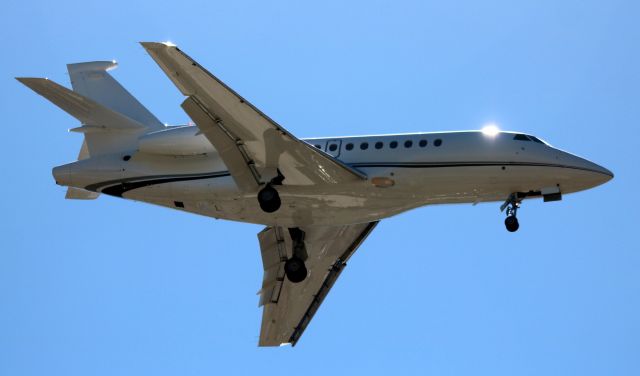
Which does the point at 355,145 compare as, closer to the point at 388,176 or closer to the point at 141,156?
the point at 388,176

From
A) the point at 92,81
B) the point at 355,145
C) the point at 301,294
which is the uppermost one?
the point at 92,81

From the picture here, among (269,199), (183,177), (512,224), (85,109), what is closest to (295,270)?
(269,199)

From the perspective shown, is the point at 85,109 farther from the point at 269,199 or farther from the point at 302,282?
the point at 302,282

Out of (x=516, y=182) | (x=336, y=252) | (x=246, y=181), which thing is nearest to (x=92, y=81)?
(x=246, y=181)

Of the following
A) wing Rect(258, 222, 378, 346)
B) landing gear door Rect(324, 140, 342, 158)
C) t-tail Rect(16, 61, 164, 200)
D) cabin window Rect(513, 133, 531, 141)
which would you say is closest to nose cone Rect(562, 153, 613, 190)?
cabin window Rect(513, 133, 531, 141)

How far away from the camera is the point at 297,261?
1309 inches

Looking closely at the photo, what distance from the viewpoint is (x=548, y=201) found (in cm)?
3000

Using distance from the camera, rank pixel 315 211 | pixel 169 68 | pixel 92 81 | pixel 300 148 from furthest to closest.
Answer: pixel 92 81, pixel 315 211, pixel 300 148, pixel 169 68

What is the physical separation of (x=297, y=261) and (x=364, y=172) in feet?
14.5

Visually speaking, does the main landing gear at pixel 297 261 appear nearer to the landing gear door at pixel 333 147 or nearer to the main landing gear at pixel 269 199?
the main landing gear at pixel 269 199

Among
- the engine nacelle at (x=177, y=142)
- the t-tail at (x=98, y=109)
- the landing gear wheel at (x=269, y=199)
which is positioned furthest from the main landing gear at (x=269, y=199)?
the t-tail at (x=98, y=109)

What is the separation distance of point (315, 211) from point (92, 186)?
6422 mm

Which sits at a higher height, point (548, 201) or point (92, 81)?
point (92, 81)

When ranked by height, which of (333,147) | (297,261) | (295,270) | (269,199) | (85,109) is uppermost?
(85,109)
